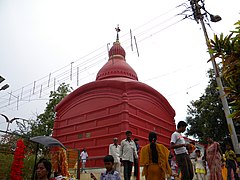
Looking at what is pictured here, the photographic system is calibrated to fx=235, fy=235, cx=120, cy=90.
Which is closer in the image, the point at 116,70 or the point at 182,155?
the point at 182,155

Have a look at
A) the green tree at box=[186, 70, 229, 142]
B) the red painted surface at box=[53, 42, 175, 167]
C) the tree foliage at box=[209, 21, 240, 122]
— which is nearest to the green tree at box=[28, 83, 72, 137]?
the red painted surface at box=[53, 42, 175, 167]

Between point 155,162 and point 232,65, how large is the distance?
288cm

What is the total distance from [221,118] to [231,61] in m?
17.3

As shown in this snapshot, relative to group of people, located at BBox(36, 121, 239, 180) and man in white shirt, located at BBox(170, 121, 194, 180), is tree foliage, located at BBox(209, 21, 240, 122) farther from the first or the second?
man in white shirt, located at BBox(170, 121, 194, 180)

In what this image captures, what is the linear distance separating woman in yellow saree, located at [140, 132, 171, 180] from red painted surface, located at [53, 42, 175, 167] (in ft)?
23.3

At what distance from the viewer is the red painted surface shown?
1238 centimetres

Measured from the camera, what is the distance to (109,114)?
12.9 m

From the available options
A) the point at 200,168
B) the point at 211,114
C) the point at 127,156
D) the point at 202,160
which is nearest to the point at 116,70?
the point at 211,114

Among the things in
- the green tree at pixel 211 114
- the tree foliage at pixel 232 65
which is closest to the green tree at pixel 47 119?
the green tree at pixel 211 114

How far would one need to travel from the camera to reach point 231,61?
81.4 inches

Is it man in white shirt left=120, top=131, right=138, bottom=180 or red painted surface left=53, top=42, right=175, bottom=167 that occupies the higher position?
red painted surface left=53, top=42, right=175, bottom=167

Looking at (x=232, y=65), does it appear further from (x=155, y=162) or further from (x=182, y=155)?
(x=182, y=155)

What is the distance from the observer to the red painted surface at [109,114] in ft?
40.6

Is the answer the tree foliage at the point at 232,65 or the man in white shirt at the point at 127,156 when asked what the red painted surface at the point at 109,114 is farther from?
the tree foliage at the point at 232,65
